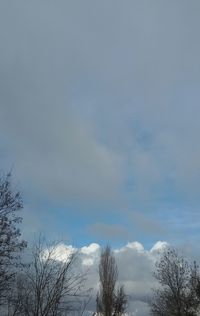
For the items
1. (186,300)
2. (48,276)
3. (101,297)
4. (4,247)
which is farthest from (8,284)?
(101,297)

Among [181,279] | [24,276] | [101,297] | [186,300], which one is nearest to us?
[24,276]

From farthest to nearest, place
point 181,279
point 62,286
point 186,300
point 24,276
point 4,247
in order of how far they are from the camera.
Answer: point 181,279 < point 186,300 < point 24,276 < point 62,286 < point 4,247

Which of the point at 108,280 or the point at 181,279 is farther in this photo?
the point at 108,280

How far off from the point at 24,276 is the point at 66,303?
3419 millimetres

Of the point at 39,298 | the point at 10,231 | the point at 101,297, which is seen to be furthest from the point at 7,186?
the point at 101,297

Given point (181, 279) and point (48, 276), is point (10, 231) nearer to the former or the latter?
point (48, 276)

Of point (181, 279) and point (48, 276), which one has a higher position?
point (181, 279)

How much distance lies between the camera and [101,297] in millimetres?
59000

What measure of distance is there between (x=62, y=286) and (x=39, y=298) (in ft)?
4.72

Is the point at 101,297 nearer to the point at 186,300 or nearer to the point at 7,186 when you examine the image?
the point at 186,300

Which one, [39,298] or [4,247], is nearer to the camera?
[4,247]

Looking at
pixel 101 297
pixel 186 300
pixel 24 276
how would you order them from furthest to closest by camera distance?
pixel 101 297, pixel 186 300, pixel 24 276

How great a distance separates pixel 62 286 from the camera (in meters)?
22.4

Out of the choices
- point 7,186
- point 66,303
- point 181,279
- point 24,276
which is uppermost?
point 181,279
